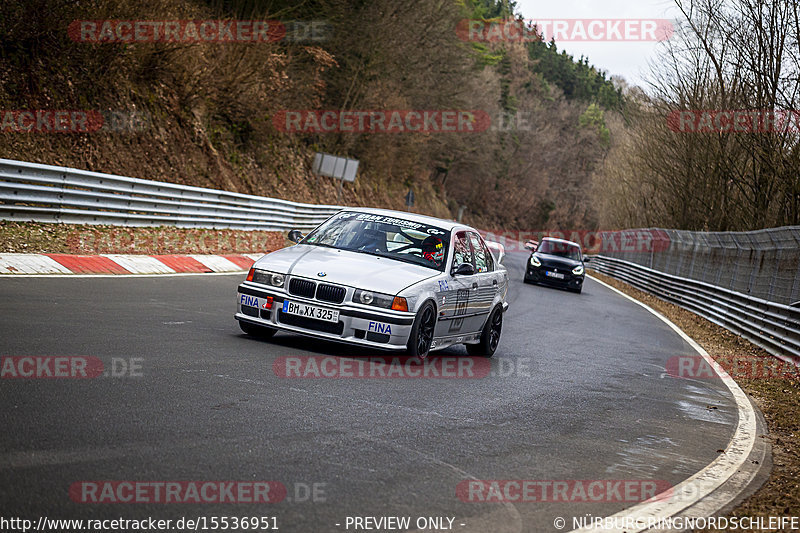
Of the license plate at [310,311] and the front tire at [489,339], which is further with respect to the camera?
the front tire at [489,339]

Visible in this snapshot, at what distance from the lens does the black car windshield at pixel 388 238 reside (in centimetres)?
1009

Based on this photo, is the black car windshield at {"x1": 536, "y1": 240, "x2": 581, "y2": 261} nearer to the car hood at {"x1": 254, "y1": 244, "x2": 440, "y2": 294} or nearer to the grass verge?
the grass verge

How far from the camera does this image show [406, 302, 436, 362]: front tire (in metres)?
9.18

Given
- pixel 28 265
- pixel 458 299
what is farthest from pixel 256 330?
pixel 28 265

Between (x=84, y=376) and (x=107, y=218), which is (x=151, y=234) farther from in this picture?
(x=84, y=376)

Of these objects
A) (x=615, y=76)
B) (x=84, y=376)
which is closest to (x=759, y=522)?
(x=84, y=376)

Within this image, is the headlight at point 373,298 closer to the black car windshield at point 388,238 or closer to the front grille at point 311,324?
the front grille at point 311,324

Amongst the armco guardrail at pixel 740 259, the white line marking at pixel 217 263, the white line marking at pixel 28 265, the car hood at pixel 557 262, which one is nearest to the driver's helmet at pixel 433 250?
the white line marking at pixel 28 265

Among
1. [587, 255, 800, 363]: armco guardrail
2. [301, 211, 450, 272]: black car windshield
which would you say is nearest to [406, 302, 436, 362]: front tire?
[301, 211, 450, 272]: black car windshield

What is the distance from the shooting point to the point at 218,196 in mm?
24562

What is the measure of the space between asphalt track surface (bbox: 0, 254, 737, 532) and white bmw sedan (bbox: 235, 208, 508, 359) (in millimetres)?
461

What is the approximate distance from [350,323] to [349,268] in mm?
677

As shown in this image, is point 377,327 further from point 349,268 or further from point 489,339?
point 489,339

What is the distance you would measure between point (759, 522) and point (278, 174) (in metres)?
35.4
